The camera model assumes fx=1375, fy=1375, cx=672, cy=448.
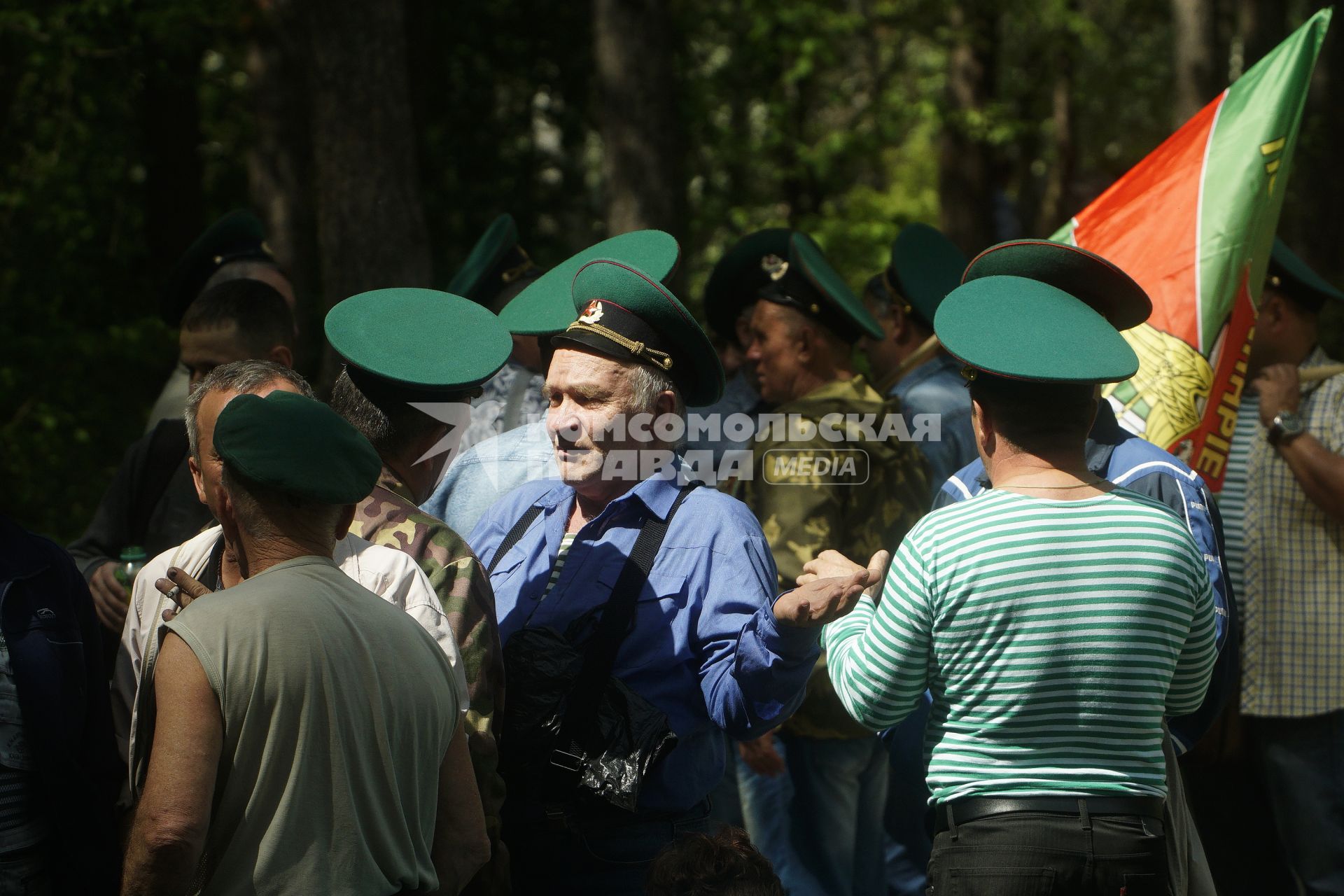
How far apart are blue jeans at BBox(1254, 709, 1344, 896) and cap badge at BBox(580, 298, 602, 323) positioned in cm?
273

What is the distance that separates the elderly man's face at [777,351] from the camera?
497cm

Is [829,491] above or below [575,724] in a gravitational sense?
below

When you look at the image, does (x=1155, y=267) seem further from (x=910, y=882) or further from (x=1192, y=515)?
(x=910, y=882)

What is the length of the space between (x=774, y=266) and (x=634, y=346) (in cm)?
208

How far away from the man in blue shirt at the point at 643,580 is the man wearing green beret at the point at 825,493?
3.69 ft

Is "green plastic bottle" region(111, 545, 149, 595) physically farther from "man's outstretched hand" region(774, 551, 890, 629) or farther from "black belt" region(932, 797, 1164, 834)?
"black belt" region(932, 797, 1164, 834)

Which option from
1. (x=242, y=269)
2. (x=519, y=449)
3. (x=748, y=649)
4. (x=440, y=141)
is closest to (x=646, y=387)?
(x=748, y=649)

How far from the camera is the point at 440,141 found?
492 inches

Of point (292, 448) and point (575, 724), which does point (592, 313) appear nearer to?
point (575, 724)

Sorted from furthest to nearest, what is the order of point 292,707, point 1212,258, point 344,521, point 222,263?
point 222,263, point 1212,258, point 344,521, point 292,707

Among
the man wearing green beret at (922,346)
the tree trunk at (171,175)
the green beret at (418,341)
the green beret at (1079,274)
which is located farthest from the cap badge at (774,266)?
the tree trunk at (171,175)

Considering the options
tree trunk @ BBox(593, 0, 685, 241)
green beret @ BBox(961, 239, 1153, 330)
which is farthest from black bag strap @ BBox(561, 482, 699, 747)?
tree trunk @ BBox(593, 0, 685, 241)

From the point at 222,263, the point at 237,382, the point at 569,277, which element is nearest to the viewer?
the point at 237,382

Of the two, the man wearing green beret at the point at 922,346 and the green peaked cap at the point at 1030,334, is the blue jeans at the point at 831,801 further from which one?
the green peaked cap at the point at 1030,334
